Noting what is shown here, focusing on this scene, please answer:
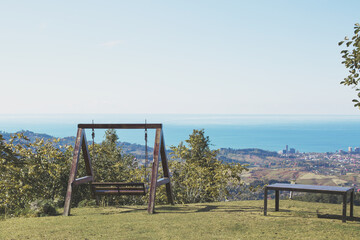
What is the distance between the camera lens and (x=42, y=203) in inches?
418

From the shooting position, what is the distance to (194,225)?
8.40 metres

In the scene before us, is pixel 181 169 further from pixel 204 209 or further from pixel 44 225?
pixel 44 225

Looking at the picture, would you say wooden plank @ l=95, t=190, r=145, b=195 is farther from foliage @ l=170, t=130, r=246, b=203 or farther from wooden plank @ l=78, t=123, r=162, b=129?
foliage @ l=170, t=130, r=246, b=203

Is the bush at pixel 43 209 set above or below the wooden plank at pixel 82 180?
below

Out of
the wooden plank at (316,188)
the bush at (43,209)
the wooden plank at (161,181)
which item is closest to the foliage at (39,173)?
the bush at (43,209)

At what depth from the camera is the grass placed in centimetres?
744

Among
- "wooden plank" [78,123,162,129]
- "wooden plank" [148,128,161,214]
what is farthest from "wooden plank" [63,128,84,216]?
"wooden plank" [148,128,161,214]

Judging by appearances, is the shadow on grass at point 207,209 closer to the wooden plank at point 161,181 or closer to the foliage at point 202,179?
the wooden plank at point 161,181

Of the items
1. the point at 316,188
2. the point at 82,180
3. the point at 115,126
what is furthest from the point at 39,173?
the point at 316,188

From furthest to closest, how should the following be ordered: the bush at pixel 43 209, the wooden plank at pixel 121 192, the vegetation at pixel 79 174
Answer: the vegetation at pixel 79 174 → the wooden plank at pixel 121 192 → the bush at pixel 43 209

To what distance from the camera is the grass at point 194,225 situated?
744 centimetres

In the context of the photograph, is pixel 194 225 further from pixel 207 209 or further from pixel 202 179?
pixel 202 179

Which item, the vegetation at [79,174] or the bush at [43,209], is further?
the vegetation at [79,174]

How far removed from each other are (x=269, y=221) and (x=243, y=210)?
6.23ft
